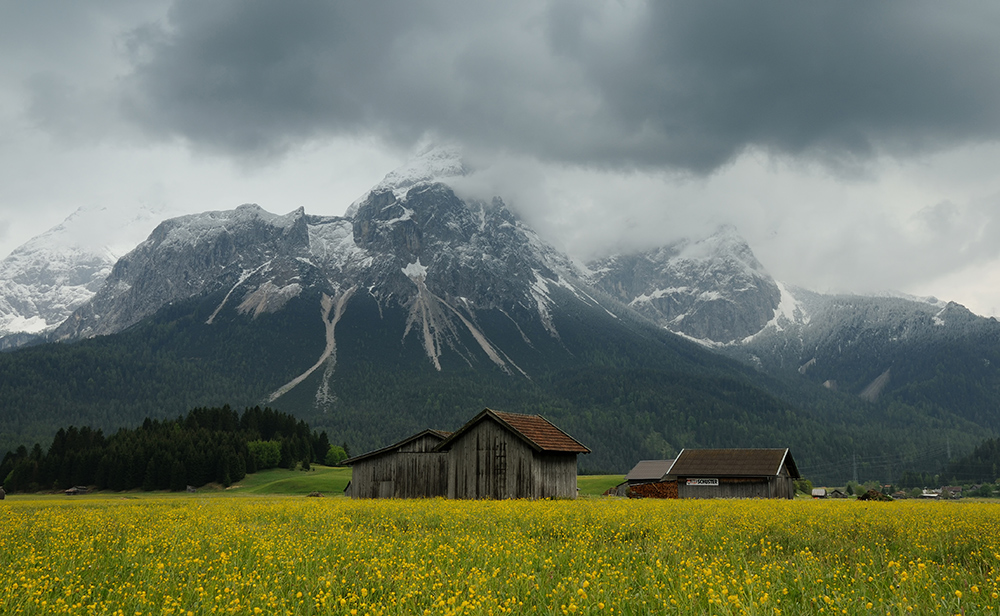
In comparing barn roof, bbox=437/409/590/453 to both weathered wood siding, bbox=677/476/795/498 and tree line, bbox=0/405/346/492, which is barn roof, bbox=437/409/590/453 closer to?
weathered wood siding, bbox=677/476/795/498

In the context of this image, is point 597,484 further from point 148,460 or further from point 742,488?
point 148,460

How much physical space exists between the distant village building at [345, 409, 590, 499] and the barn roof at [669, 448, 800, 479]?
33.0 meters

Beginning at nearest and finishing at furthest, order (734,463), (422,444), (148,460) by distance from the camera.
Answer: (422,444)
(734,463)
(148,460)

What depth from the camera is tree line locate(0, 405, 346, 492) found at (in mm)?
94625

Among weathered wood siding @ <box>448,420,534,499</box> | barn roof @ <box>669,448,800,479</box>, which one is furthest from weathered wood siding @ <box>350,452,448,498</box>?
barn roof @ <box>669,448,800,479</box>

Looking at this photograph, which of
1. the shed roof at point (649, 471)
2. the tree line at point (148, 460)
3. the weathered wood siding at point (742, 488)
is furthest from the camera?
the shed roof at point (649, 471)

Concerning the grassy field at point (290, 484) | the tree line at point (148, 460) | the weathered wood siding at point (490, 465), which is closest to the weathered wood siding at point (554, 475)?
the weathered wood siding at point (490, 465)

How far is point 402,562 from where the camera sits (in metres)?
13.6

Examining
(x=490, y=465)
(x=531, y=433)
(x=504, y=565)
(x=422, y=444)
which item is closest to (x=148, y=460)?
(x=422, y=444)

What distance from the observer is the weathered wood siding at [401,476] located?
161 feet

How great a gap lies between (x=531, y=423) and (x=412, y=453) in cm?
992

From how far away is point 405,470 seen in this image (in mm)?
51562

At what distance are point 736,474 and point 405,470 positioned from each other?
41776mm

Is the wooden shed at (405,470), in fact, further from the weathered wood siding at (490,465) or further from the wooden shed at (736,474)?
the wooden shed at (736,474)
